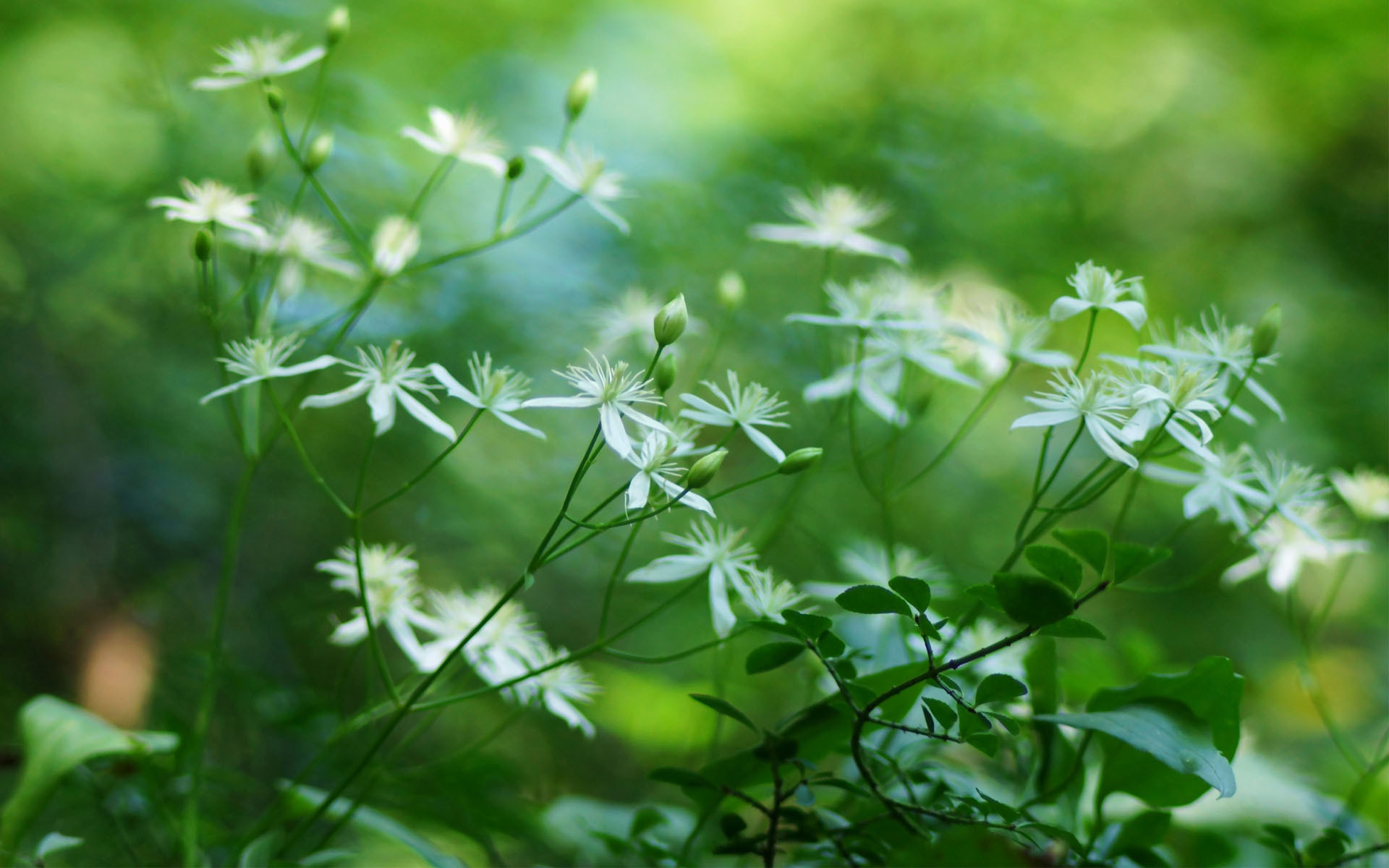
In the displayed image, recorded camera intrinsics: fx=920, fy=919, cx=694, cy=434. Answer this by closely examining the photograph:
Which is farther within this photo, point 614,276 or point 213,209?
point 614,276

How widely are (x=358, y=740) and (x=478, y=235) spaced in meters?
0.70

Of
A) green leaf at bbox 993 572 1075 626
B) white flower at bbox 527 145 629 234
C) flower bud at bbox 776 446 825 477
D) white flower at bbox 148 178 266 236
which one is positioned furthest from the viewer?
white flower at bbox 527 145 629 234

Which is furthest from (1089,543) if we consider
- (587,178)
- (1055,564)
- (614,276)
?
(614,276)

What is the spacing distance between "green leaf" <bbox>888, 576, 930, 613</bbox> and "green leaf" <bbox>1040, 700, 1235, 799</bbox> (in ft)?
0.28

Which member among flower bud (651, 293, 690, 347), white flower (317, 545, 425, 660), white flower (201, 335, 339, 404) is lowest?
white flower (317, 545, 425, 660)

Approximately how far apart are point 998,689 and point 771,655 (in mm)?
104

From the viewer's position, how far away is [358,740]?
101cm

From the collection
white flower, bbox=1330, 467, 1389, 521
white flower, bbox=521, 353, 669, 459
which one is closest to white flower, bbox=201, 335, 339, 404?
white flower, bbox=521, 353, 669, 459

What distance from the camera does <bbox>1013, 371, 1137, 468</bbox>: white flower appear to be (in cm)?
44

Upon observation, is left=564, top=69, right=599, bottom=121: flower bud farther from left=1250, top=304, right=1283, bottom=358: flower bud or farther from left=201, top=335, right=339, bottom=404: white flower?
left=1250, top=304, right=1283, bottom=358: flower bud

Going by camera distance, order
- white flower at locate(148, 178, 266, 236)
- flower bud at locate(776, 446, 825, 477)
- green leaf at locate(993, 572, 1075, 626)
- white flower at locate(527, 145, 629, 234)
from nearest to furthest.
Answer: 1. green leaf at locate(993, 572, 1075, 626)
2. flower bud at locate(776, 446, 825, 477)
3. white flower at locate(148, 178, 266, 236)
4. white flower at locate(527, 145, 629, 234)

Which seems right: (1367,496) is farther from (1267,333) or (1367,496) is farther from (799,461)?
(799,461)

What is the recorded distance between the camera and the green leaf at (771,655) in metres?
0.43

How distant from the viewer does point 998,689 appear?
1.30 ft
